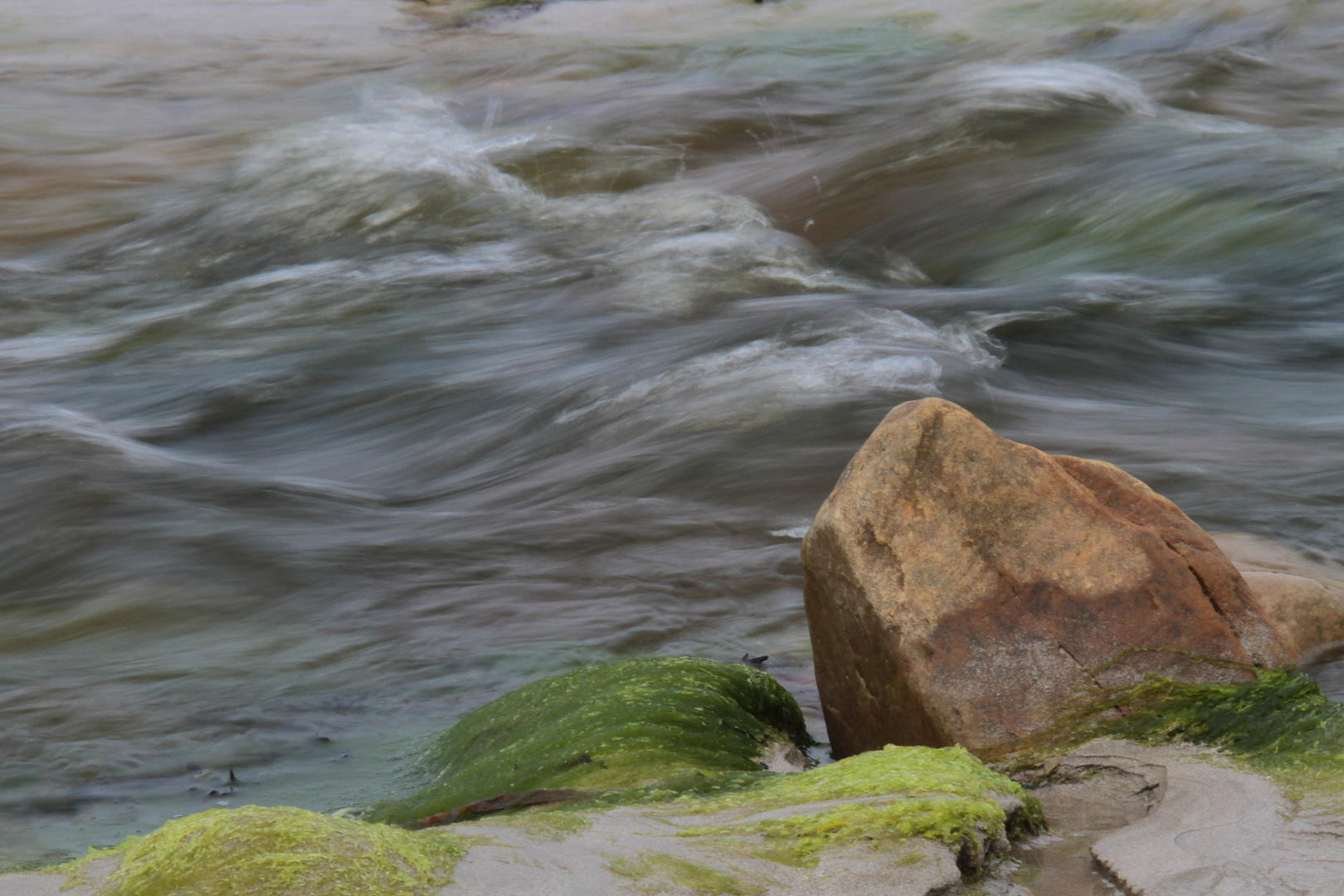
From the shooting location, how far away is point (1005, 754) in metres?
3.09

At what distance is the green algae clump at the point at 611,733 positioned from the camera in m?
3.30

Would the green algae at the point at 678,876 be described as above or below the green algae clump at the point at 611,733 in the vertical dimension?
above

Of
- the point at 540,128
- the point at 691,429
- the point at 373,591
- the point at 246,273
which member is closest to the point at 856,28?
the point at 540,128

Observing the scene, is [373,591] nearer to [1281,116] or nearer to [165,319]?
[165,319]

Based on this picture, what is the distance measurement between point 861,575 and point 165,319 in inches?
357

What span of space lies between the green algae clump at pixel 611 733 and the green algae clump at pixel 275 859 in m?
1.02

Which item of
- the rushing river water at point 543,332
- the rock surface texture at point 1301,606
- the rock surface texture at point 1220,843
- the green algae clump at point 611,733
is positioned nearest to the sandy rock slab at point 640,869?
the rock surface texture at point 1220,843

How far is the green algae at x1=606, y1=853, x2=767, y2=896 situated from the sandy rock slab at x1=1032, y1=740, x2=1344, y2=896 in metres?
0.71

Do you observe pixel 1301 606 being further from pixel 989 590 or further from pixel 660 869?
pixel 660 869

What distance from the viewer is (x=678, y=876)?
2223 mm

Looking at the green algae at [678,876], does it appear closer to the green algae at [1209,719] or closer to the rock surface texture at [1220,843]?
the rock surface texture at [1220,843]

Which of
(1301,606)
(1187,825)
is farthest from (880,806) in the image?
(1301,606)

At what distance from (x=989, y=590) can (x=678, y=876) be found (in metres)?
1.33

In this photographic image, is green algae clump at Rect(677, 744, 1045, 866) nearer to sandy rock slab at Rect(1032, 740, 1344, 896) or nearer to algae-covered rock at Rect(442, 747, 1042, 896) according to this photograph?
algae-covered rock at Rect(442, 747, 1042, 896)
